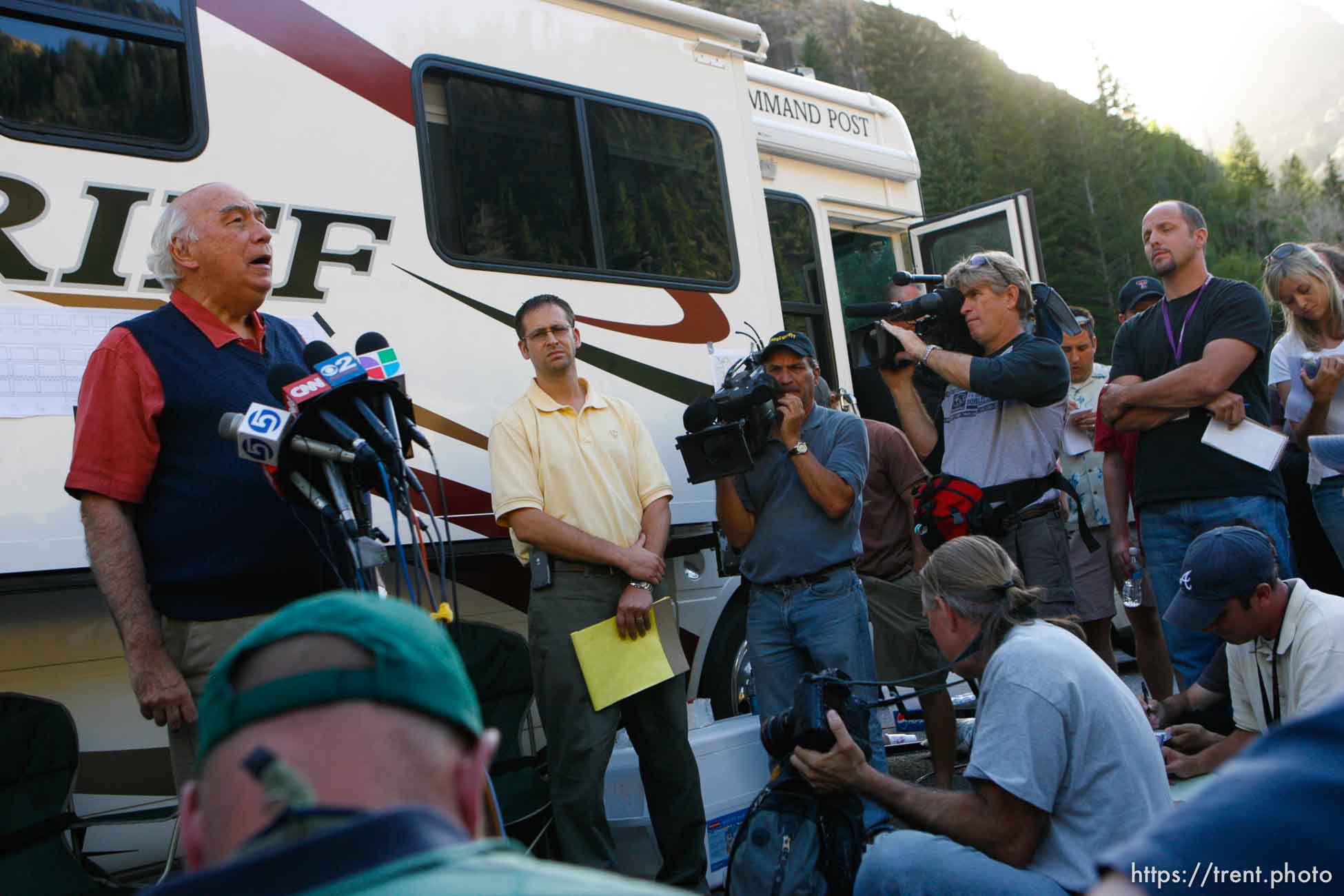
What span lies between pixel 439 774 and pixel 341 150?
12.3 feet

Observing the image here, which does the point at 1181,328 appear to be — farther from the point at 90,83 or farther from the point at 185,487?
the point at 90,83

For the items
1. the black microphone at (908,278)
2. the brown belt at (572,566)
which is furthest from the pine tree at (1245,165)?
the brown belt at (572,566)

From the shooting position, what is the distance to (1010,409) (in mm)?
4797

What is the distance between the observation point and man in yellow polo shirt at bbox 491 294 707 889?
4.10 m

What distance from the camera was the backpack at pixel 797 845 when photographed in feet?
10.3

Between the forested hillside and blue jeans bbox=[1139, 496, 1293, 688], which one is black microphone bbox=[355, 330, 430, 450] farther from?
the forested hillside

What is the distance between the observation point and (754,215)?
5.75m

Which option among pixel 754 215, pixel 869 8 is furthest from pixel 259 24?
pixel 869 8

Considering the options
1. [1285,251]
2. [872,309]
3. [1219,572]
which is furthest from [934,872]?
[1285,251]

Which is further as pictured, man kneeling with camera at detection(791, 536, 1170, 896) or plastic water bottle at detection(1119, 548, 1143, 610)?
plastic water bottle at detection(1119, 548, 1143, 610)

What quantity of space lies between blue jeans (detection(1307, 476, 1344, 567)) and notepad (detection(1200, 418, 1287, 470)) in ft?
1.35

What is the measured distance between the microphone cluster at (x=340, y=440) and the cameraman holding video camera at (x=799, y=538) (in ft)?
6.37

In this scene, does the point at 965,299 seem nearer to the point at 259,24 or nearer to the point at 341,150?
the point at 341,150

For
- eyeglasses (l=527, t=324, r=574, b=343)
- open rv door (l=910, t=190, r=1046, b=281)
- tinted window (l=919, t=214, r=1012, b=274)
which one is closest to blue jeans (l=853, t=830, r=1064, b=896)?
eyeglasses (l=527, t=324, r=574, b=343)
